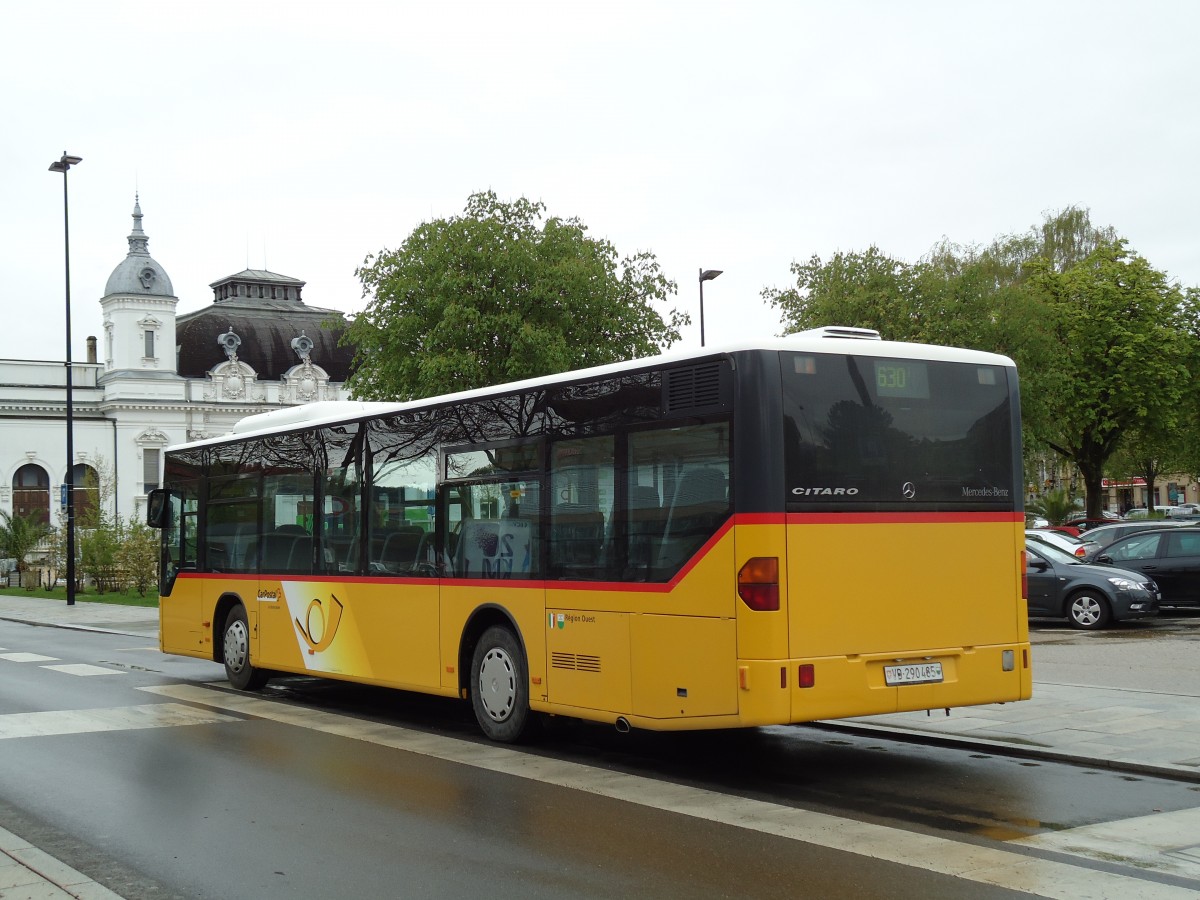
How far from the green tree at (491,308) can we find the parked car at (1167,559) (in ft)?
60.8

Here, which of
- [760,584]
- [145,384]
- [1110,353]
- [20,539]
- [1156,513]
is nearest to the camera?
[760,584]

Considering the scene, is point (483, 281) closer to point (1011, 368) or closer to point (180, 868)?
point (1011, 368)

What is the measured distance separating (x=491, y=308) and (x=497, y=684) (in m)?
30.0

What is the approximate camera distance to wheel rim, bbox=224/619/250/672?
15.5 meters

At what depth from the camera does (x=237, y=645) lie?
1570cm

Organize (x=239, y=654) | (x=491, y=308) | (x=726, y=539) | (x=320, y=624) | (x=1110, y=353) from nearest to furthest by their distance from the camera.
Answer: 1. (x=726, y=539)
2. (x=320, y=624)
3. (x=239, y=654)
4. (x=491, y=308)
5. (x=1110, y=353)

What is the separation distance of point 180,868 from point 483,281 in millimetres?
34084

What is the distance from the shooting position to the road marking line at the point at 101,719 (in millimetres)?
12070

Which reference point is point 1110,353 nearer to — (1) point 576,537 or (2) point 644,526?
(1) point 576,537

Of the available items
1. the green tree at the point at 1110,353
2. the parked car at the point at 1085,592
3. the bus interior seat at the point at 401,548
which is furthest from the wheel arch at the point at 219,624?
the green tree at the point at 1110,353

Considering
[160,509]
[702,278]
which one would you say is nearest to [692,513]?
[160,509]

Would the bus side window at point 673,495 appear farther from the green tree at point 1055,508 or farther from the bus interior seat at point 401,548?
the green tree at point 1055,508

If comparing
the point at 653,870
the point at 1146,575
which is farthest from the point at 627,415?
the point at 1146,575

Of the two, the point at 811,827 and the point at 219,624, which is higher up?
the point at 219,624
